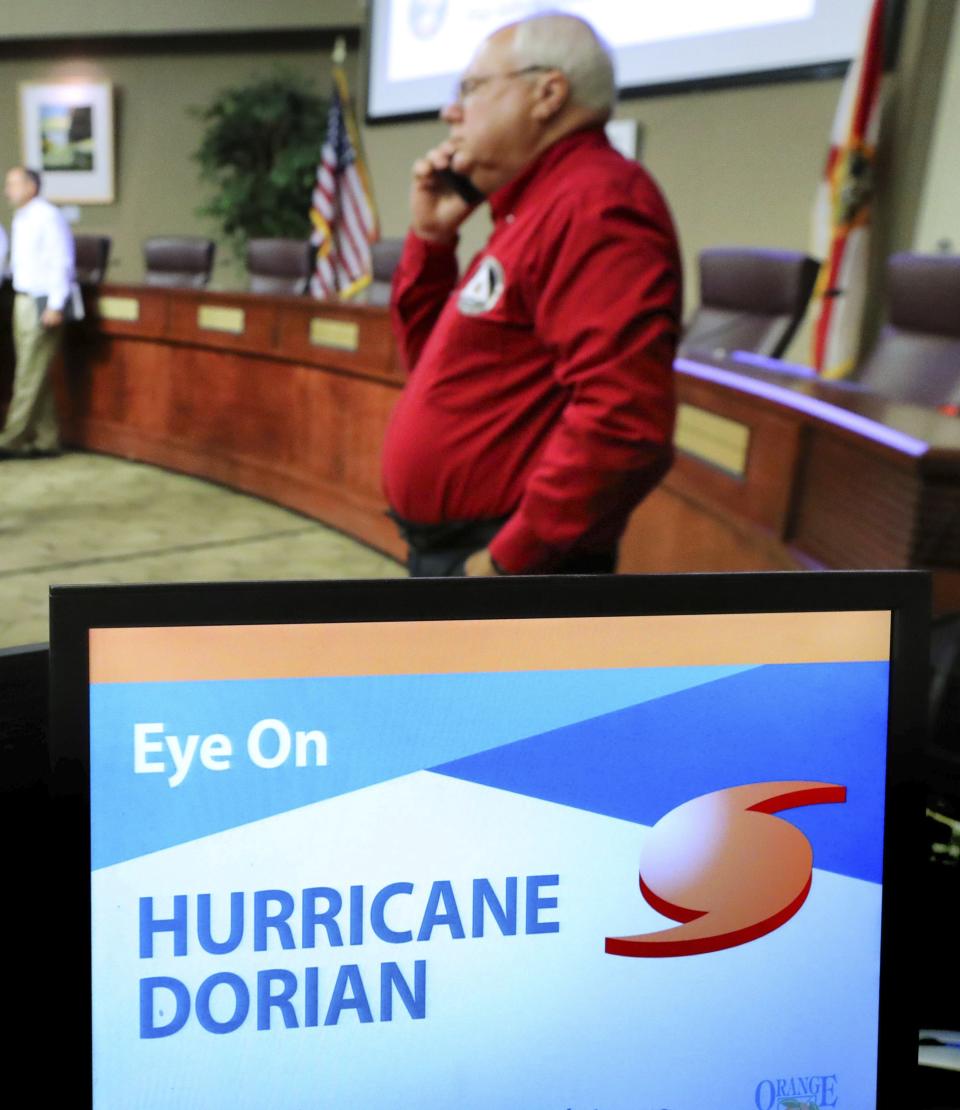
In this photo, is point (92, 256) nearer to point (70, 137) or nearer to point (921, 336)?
point (70, 137)

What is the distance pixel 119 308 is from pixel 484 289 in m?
4.29

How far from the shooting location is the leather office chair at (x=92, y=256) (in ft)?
22.2

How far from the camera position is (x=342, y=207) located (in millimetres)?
7121

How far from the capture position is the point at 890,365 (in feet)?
10.8

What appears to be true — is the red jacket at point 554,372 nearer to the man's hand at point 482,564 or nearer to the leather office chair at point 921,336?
the man's hand at point 482,564

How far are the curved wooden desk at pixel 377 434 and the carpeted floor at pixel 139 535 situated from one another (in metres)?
0.12

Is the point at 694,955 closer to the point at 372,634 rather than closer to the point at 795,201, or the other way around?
the point at 372,634


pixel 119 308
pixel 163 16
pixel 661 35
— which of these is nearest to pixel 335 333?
pixel 119 308

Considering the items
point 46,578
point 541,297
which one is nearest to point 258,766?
point 541,297

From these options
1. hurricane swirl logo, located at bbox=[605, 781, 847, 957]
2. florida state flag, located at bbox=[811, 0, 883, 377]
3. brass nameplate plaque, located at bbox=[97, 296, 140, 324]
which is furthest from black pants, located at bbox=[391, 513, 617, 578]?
brass nameplate plaque, located at bbox=[97, 296, 140, 324]

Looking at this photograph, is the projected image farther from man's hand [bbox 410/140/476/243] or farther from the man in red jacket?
the man in red jacket

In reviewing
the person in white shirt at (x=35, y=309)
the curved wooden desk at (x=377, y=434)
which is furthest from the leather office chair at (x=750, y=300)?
the person in white shirt at (x=35, y=309)

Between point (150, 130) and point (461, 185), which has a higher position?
point (150, 130)

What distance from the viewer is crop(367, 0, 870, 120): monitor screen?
170 inches
